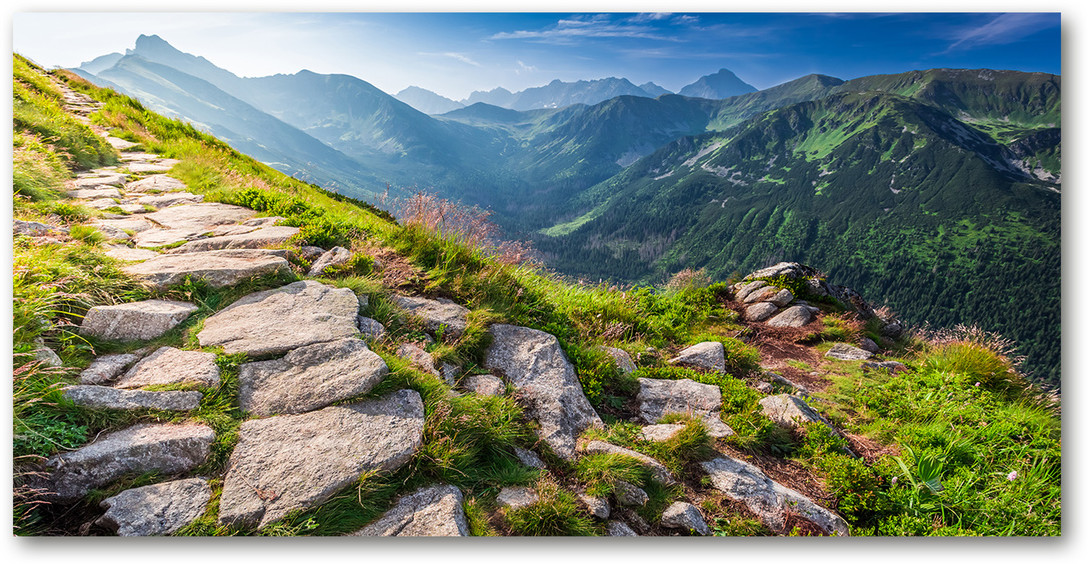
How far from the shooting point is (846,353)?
8164 mm

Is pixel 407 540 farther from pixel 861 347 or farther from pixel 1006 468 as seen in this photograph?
pixel 861 347

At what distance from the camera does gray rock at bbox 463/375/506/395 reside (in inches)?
158

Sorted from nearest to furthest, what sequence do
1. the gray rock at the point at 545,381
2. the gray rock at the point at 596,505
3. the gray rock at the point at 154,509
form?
the gray rock at the point at 154,509
the gray rock at the point at 596,505
the gray rock at the point at 545,381

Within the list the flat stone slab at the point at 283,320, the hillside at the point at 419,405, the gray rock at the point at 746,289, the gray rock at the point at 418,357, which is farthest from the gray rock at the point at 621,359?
the gray rock at the point at 746,289

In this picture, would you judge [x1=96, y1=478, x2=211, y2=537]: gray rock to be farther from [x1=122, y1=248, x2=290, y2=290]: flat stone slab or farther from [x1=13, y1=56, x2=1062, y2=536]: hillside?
[x1=122, y1=248, x2=290, y2=290]: flat stone slab

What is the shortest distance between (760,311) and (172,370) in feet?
34.6

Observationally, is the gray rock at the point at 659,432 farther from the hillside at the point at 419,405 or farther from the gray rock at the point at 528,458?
the gray rock at the point at 528,458

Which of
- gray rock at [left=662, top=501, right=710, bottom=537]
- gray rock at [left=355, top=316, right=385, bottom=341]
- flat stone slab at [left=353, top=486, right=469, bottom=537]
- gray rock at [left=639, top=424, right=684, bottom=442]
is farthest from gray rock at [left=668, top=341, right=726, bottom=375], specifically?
flat stone slab at [left=353, top=486, right=469, bottom=537]

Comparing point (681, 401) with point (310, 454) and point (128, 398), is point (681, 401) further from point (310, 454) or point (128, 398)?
point (128, 398)

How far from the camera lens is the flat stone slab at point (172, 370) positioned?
119 inches

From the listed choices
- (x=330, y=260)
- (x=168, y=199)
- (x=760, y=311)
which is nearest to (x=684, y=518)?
(x=330, y=260)

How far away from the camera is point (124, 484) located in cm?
246

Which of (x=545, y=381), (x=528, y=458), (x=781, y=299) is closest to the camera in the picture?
(x=528, y=458)

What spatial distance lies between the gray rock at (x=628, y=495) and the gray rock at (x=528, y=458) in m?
0.61
